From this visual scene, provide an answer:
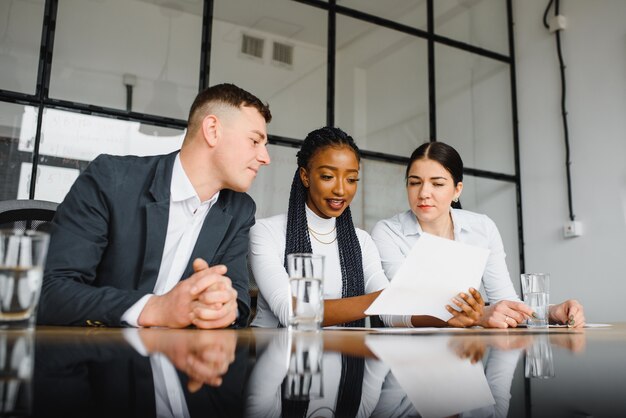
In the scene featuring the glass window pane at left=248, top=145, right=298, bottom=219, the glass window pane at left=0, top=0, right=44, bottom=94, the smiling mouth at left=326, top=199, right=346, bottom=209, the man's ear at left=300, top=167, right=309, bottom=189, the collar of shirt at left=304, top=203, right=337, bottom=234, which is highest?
the glass window pane at left=0, top=0, right=44, bottom=94

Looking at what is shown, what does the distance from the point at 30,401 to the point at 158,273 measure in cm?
105

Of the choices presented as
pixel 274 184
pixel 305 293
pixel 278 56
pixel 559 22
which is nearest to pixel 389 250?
pixel 305 293

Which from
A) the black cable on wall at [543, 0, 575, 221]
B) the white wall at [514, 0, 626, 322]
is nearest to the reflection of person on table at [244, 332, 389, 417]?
the white wall at [514, 0, 626, 322]

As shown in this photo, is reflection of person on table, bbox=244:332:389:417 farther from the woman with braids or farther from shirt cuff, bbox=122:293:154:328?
the woman with braids

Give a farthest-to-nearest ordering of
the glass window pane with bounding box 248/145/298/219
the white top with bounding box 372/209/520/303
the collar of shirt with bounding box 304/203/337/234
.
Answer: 1. the glass window pane with bounding box 248/145/298/219
2. the white top with bounding box 372/209/520/303
3. the collar of shirt with bounding box 304/203/337/234

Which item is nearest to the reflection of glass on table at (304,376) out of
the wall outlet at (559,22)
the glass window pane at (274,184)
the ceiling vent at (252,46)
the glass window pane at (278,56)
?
the glass window pane at (274,184)

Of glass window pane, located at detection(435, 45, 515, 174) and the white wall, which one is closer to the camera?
the white wall

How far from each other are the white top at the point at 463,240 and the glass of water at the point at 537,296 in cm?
51

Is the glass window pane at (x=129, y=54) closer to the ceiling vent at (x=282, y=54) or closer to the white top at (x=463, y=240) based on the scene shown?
the ceiling vent at (x=282, y=54)

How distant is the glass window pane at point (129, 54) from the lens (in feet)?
9.85

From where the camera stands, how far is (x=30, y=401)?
0.20 metres

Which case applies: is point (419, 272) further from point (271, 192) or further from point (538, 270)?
point (538, 270)

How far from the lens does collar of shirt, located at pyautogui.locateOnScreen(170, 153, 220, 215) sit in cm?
130

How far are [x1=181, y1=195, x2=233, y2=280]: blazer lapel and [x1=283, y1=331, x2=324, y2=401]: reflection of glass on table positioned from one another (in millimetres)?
836
